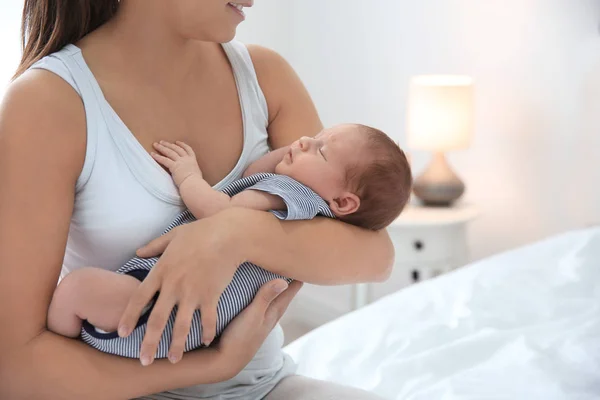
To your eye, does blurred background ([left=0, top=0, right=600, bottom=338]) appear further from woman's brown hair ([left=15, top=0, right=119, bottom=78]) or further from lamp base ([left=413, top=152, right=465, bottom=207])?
woman's brown hair ([left=15, top=0, right=119, bottom=78])

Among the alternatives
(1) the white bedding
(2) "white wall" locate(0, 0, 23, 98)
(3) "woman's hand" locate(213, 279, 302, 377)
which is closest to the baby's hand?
(3) "woman's hand" locate(213, 279, 302, 377)

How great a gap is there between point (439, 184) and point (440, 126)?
23 cm

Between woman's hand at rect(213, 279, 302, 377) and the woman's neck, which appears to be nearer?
woman's hand at rect(213, 279, 302, 377)

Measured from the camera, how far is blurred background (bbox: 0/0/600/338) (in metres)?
3.01

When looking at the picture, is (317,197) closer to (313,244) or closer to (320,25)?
(313,244)

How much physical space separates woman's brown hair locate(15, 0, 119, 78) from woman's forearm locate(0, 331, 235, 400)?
0.46 meters

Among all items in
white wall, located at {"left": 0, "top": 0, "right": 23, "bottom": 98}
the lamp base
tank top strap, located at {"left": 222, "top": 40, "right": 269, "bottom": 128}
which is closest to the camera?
tank top strap, located at {"left": 222, "top": 40, "right": 269, "bottom": 128}

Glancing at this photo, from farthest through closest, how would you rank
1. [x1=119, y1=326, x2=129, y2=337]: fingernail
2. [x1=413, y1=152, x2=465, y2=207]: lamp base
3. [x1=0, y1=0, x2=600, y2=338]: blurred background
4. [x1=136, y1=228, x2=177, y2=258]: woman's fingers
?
[x1=413, y1=152, x2=465, y2=207]: lamp base
[x1=0, y1=0, x2=600, y2=338]: blurred background
[x1=136, y1=228, x2=177, y2=258]: woman's fingers
[x1=119, y1=326, x2=129, y2=337]: fingernail

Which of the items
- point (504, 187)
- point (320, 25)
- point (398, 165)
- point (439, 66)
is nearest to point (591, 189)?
point (504, 187)

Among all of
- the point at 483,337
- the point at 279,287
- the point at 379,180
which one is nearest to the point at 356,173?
the point at 379,180

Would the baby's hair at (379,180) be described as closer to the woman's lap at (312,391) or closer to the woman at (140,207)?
the woman at (140,207)

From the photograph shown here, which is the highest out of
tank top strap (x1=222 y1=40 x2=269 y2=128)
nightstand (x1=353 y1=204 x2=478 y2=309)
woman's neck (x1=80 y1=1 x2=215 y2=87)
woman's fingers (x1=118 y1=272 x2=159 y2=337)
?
woman's neck (x1=80 y1=1 x2=215 y2=87)

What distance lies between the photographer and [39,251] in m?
1.16

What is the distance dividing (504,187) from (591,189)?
0.38 metres
